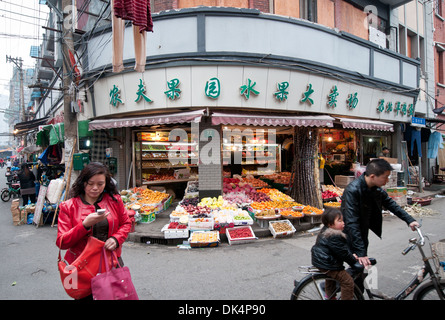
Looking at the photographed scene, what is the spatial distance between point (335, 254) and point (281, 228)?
4321mm

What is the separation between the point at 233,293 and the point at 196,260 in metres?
1.63

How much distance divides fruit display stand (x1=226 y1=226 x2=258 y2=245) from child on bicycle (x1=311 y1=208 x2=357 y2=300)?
3704 mm

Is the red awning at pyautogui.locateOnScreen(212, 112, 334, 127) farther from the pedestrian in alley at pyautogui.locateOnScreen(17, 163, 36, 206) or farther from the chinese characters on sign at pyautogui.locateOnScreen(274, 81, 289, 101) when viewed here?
the pedestrian in alley at pyautogui.locateOnScreen(17, 163, 36, 206)

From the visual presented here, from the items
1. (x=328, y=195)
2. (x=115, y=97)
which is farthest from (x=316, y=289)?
(x=115, y=97)


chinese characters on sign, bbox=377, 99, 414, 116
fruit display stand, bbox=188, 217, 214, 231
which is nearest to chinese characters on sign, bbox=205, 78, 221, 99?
fruit display stand, bbox=188, 217, 214, 231

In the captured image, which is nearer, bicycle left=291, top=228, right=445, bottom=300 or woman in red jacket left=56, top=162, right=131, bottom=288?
woman in red jacket left=56, top=162, right=131, bottom=288

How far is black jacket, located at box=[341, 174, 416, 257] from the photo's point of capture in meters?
3.02

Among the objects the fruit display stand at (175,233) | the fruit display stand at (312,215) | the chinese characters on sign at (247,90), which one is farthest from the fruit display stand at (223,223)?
the chinese characters on sign at (247,90)

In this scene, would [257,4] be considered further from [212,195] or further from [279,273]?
[279,273]

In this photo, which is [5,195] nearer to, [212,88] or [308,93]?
[212,88]

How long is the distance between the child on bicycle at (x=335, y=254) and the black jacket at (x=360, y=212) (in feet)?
1.01

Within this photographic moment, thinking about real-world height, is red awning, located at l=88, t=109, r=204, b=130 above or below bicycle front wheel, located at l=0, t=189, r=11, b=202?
above

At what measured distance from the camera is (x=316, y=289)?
9.57ft
